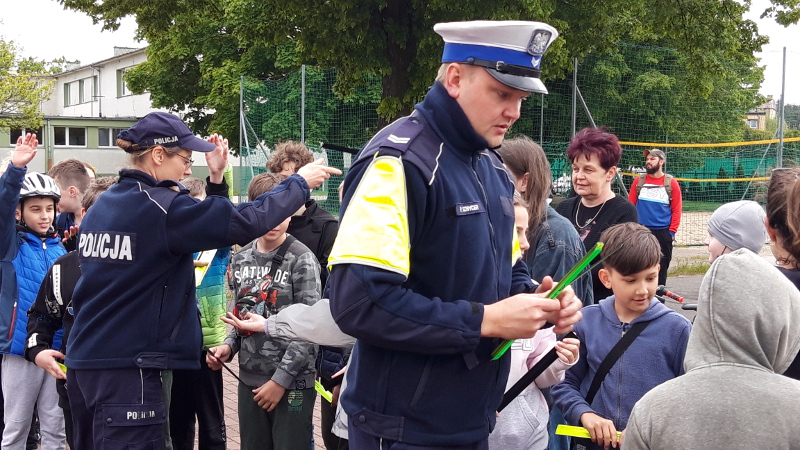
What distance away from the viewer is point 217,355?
4602mm

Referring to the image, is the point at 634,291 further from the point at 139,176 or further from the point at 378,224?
the point at 139,176

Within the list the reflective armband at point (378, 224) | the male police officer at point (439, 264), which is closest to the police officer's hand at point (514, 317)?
the male police officer at point (439, 264)

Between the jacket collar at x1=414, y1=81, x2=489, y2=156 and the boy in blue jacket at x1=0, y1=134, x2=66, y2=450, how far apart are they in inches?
146

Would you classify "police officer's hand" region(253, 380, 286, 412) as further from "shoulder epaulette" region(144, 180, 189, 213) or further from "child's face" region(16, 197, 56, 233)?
"child's face" region(16, 197, 56, 233)

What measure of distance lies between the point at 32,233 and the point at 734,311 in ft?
15.3

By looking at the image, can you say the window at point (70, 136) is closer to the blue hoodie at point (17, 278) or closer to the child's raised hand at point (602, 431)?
the blue hoodie at point (17, 278)

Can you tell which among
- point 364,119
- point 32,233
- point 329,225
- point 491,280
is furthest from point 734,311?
point 364,119

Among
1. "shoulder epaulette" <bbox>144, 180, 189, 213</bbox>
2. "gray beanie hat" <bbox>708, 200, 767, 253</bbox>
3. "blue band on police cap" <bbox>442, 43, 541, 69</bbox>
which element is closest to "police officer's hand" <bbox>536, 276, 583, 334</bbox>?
"blue band on police cap" <bbox>442, 43, 541, 69</bbox>

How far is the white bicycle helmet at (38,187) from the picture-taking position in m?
5.34

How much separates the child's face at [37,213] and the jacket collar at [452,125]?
12.4 ft

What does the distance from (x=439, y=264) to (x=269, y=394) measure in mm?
2228

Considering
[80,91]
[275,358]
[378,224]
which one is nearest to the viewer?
[378,224]

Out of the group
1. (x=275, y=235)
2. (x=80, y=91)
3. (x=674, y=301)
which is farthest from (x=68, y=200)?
(x=80, y=91)

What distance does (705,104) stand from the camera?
27.4 meters
